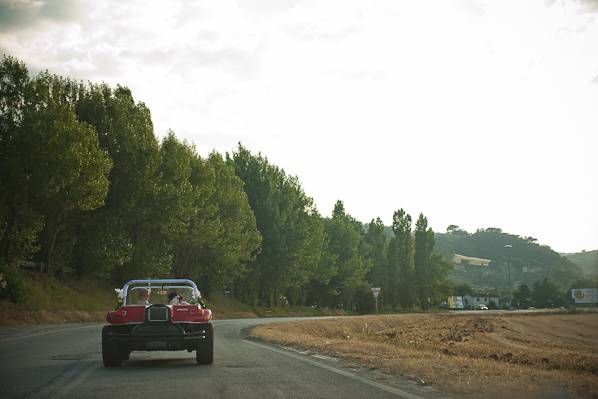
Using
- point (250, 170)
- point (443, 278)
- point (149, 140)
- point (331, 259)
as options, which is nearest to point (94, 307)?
point (149, 140)

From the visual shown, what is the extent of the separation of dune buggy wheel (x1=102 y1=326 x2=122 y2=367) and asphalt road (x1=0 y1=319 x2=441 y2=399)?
19 cm

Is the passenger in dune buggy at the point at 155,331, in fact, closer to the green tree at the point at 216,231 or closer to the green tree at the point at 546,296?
the green tree at the point at 216,231

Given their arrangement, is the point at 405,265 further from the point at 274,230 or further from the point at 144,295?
the point at 144,295

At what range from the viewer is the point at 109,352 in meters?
12.9

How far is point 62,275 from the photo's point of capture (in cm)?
4562

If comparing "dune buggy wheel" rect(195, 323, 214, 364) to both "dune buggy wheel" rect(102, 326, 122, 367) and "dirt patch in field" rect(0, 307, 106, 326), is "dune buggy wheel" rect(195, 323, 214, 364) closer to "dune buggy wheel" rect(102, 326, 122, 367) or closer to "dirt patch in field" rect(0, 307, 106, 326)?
"dune buggy wheel" rect(102, 326, 122, 367)

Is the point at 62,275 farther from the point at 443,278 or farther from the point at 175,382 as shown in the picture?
the point at 443,278

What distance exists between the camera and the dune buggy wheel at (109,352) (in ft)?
42.2

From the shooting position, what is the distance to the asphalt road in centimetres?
927

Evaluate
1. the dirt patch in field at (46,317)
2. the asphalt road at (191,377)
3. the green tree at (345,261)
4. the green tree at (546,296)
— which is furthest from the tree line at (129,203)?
the green tree at (546,296)

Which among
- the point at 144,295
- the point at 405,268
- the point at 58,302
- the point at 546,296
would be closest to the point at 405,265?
the point at 405,268

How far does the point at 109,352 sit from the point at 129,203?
34.1m

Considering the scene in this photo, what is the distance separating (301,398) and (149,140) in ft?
134

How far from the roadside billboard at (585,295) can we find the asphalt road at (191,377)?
14205 centimetres
